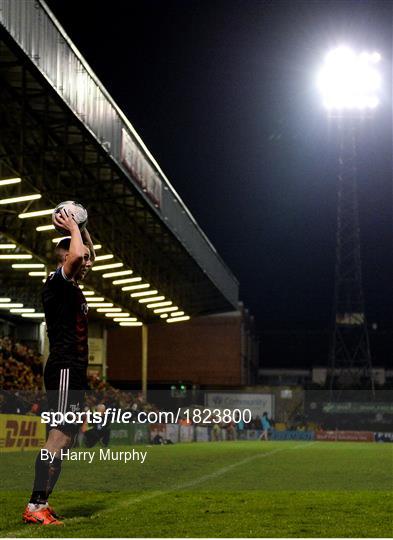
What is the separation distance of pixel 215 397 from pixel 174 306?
2025 cm

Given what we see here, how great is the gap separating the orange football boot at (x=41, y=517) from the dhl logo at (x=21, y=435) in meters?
16.5

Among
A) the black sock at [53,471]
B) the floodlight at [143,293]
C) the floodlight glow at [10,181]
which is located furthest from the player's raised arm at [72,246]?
the floodlight at [143,293]

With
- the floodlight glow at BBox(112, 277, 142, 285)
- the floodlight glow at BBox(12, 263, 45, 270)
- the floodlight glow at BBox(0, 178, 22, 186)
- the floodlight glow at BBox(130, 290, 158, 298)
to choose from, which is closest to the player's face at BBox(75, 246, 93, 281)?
the floodlight glow at BBox(0, 178, 22, 186)

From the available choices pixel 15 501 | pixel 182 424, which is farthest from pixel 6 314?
pixel 15 501

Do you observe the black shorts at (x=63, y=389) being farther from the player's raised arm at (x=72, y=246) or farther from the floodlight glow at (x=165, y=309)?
the floodlight glow at (x=165, y=309)

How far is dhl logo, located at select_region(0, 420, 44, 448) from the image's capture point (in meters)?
23.8

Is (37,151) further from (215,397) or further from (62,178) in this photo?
(215,397)

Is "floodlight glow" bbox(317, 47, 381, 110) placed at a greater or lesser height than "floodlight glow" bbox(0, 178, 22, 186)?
greater

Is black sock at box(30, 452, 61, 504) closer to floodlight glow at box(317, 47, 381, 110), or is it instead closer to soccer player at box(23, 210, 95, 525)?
soccer player at box(23, 210, 95, 525)

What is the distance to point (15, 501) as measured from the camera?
9.27 meters

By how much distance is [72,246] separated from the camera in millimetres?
7141

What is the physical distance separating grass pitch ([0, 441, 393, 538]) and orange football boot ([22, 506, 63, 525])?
9 centimetres

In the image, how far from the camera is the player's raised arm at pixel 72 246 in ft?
23.4

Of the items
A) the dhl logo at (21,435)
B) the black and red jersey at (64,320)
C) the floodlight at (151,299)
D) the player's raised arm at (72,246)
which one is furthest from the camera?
the floodlight at (151,299)
